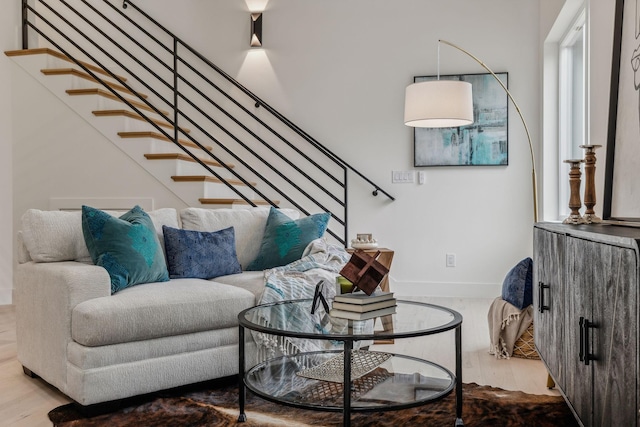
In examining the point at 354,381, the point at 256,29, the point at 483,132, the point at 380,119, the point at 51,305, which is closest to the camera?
the point at 354,381

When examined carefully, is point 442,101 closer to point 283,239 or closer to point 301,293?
point 283,239

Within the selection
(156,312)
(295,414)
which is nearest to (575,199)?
(295,414)

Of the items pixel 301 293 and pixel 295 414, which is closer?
pixel 295 414

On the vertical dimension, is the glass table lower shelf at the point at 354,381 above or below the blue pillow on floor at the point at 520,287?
below

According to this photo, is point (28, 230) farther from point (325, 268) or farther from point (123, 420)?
point (325, 268)

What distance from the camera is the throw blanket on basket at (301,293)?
238cm

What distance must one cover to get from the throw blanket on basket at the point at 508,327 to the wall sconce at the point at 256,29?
12.2ft

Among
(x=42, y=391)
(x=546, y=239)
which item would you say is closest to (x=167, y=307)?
(x=42, y=391)

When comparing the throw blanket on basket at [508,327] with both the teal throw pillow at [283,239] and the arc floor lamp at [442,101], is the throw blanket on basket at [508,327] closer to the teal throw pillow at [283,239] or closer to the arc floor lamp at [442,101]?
the arc floor lamp at [442,101]

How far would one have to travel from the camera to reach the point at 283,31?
6027mm

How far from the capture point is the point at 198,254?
334 cm

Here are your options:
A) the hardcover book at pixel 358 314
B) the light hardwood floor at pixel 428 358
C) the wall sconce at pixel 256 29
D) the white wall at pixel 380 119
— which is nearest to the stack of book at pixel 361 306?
the hardcover book at pixel 358 314

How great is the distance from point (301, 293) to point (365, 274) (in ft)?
2.65

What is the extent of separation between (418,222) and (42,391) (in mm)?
3680
